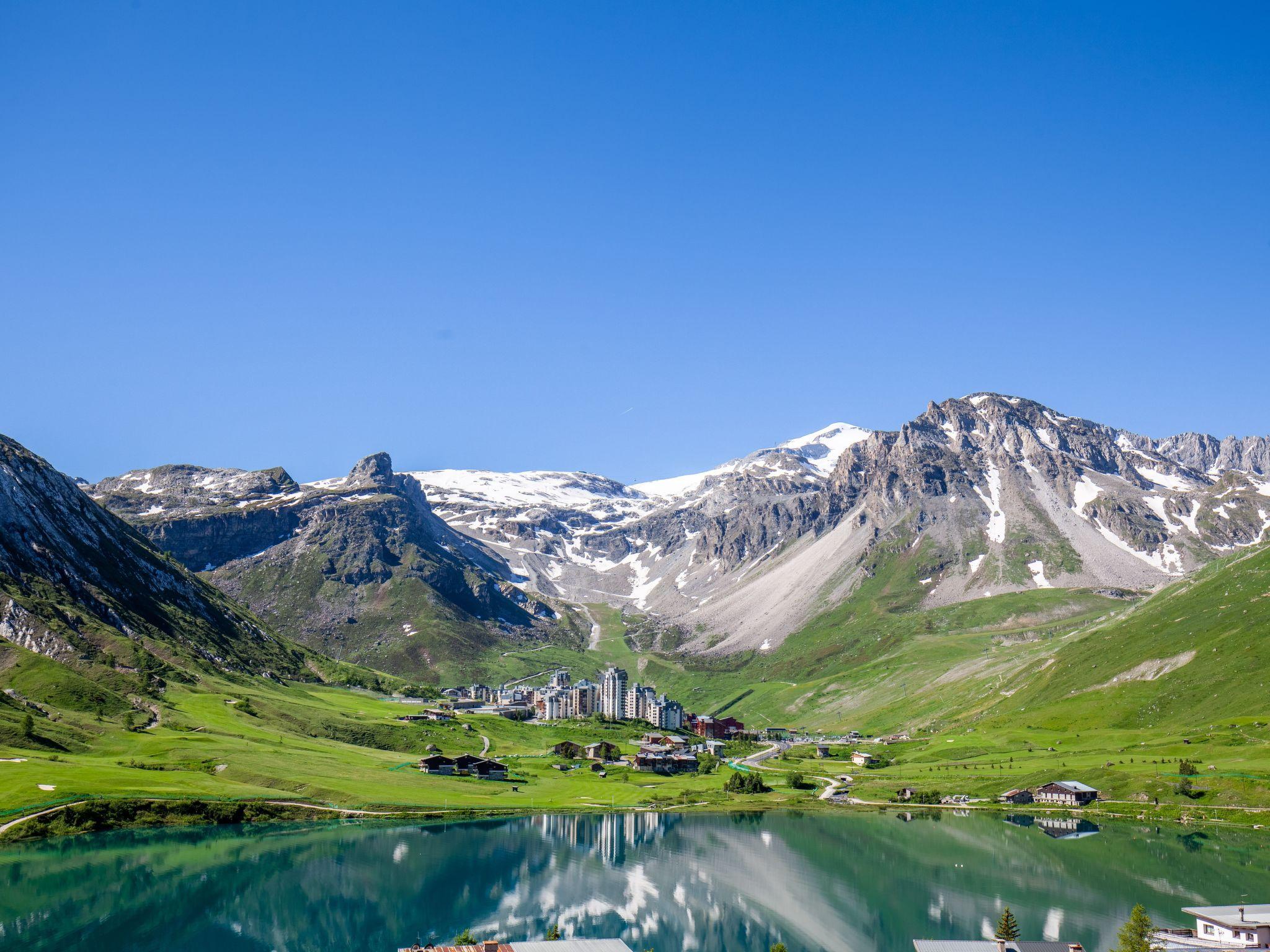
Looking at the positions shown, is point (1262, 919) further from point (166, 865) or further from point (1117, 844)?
point (166, 865)

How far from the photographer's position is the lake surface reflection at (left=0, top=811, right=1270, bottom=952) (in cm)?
9681

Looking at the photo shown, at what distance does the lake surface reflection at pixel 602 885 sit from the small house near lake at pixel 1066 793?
19484mm

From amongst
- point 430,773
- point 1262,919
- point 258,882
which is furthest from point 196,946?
point 430,773

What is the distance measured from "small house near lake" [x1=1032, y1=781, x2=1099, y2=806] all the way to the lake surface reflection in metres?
19.5

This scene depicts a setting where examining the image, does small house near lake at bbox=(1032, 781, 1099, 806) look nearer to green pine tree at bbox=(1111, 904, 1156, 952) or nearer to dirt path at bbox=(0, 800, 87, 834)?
green pine tree at bbox=(1111, 904, 1156, 952)

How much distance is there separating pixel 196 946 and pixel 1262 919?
8497 centimetres

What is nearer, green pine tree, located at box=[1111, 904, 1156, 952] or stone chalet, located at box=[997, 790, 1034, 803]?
green pine tree, located at box=[1111, 904, 1156, 952]

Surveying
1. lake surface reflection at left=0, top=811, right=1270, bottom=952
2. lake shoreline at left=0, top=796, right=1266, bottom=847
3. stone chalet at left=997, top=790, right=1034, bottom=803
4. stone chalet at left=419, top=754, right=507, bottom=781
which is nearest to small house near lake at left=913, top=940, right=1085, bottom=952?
lake surface reflection at left=0, top=811, right=1270, bottom=952

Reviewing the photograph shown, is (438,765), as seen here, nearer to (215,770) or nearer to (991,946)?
(215,770)

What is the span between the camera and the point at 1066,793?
559ft

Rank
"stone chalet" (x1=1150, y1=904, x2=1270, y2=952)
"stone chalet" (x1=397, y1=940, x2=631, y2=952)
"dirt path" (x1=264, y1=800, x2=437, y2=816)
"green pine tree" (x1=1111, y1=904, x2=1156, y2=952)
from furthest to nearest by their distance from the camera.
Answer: "dirt path" (x1=264, y1=800, x2=437, y2=816) → "stone chalet" (x1=1150, y1=904, x2=1270, y2=952) → "green pine tree" (x1=1111, y1=904, x2=1156, y2=952) → "stone chalet" (x1=397, y1=940, x2=631, y2=952)

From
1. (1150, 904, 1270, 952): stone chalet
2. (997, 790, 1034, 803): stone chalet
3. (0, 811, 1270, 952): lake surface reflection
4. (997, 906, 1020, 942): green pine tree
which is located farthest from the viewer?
(997, 790, 1034, 803): stone chalet

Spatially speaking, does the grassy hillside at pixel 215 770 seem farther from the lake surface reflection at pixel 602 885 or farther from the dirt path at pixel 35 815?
the lake surface reflection at pixel 602 885

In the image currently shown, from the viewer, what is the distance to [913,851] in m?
138
